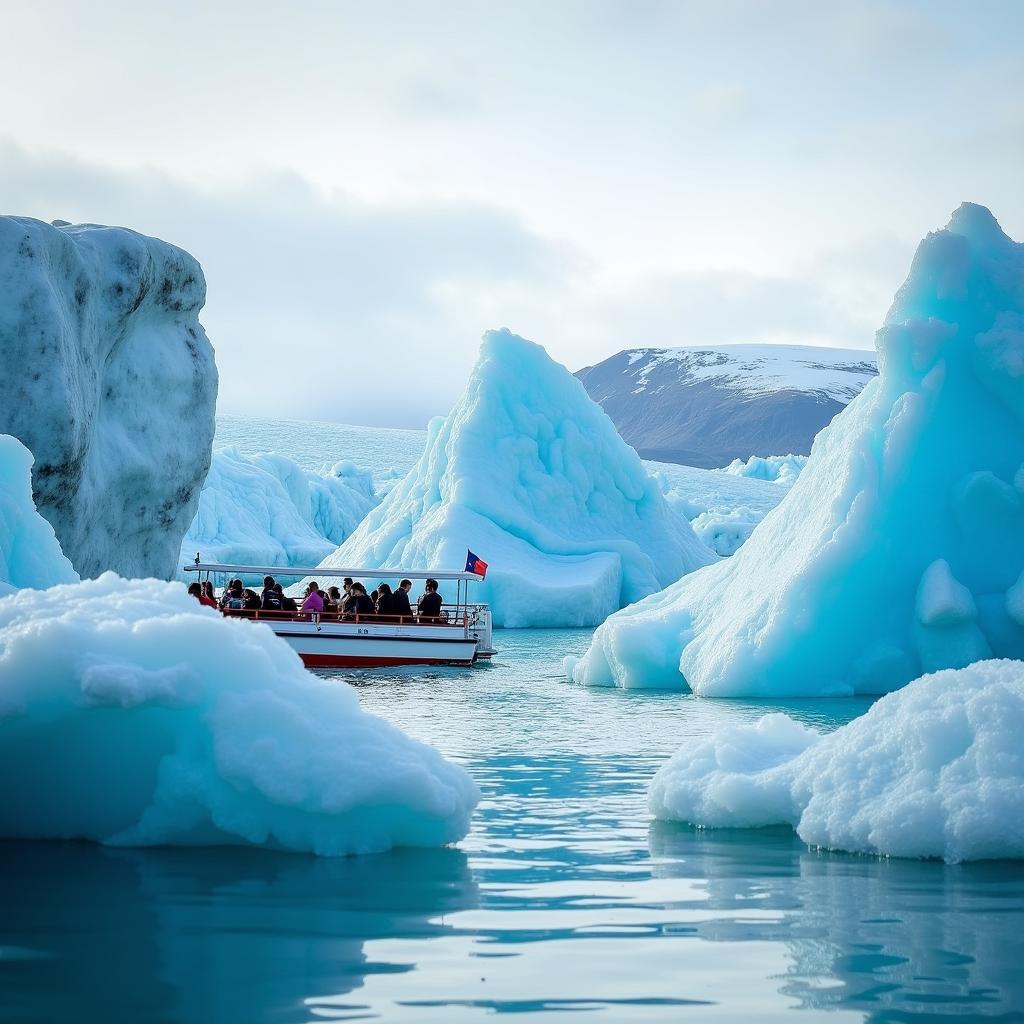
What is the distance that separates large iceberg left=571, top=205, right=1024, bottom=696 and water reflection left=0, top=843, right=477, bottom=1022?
9.67 m

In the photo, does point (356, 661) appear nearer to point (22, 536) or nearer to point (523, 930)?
point (22, 536)

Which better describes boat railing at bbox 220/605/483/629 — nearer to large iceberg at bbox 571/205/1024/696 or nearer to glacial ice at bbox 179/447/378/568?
large iceberg at bbox 571/205/1024/696

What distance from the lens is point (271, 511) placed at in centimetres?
5034

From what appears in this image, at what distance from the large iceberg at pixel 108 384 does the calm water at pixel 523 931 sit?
400 inches

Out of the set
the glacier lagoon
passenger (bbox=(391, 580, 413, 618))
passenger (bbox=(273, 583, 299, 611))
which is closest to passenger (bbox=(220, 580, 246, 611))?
passenger (bbox=(273, 583, 299, 611))

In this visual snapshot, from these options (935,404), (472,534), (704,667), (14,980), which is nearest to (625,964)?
(14,980)

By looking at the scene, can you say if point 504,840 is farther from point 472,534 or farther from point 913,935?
point 472,534

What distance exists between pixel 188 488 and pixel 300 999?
57.0ft

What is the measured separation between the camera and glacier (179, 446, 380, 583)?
47.1 m

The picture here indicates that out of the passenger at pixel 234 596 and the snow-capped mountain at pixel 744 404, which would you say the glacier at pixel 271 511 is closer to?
the passenger at pixel 234 596

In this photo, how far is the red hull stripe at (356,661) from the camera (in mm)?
20766

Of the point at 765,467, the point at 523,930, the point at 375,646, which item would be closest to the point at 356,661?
the point at 375,646

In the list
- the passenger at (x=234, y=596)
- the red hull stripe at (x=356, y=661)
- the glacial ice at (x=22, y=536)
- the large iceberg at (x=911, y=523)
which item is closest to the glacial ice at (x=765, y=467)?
the red hull stripe at (x=356, y=661)

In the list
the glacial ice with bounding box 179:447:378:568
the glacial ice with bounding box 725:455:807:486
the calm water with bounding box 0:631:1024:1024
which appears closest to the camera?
the calm water with bounding box 0:631:1024:1024
